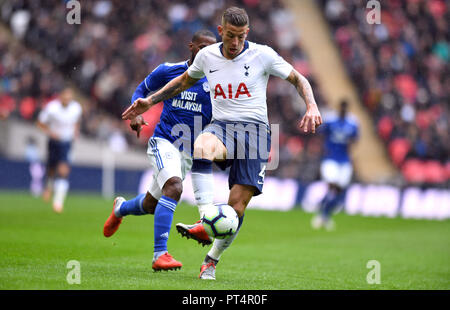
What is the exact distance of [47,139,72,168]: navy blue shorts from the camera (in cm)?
1589

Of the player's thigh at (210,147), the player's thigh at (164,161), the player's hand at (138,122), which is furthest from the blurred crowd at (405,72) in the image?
the player's thigh at (210,147)

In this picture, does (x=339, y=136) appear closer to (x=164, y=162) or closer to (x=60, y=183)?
(x=60, y=183)

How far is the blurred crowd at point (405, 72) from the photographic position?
24562 millimetres

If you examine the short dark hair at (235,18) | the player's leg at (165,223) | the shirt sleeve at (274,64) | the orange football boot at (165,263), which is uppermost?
the short dark hair at (235,18)

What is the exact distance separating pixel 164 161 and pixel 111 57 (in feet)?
59.0

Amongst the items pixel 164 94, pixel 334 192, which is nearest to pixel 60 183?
pixel 334 192

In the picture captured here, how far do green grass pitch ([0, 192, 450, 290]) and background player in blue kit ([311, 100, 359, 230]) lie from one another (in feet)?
1.51

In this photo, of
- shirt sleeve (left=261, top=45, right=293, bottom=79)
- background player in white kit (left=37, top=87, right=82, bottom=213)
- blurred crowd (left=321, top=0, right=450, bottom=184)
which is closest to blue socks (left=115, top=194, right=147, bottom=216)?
shirt sleeve (left=261, top=45, right=293, bottom=79)

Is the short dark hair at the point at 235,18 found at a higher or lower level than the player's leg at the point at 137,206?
higher

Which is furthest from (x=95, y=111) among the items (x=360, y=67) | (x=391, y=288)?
(x=391, y=288)

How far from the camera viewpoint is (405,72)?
90.8 feet

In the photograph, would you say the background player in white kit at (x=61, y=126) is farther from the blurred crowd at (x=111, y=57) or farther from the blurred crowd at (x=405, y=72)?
the blurred crowd at (x=405, y=72)

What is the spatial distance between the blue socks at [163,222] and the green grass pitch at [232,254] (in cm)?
30
